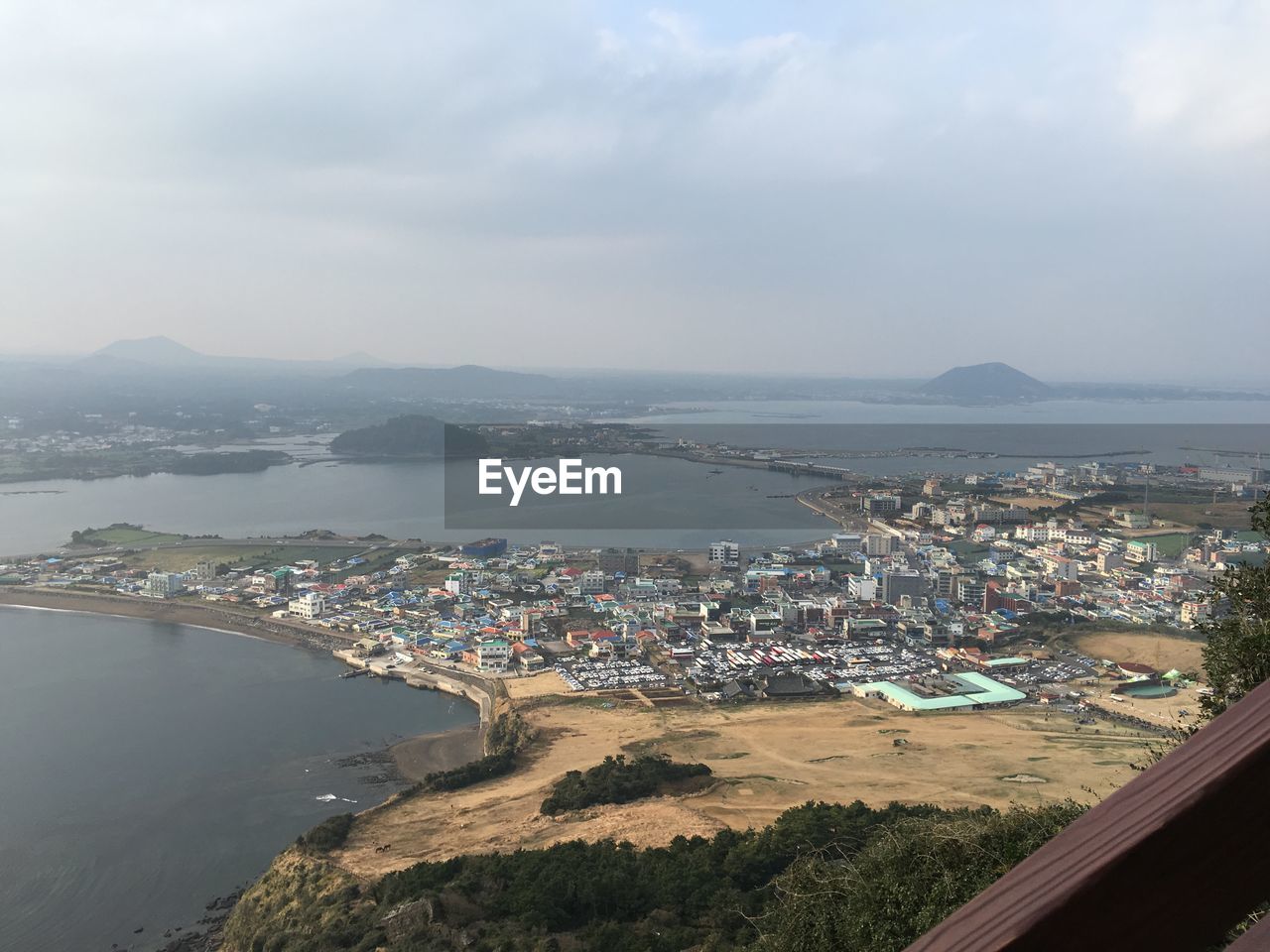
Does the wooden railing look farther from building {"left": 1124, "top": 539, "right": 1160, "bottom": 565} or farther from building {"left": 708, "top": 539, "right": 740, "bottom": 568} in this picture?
building {"left": 1124, "top": 539, "right": 1160, "bottom": 565}

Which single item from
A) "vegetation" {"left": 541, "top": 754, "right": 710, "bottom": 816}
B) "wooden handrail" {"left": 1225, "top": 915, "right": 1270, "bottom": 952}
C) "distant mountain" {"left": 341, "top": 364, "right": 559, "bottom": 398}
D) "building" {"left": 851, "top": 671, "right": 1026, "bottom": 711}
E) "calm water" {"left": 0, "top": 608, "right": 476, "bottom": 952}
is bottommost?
"calm water" {"left": 0, "top": 608, "right": 476, "bottom": 952}

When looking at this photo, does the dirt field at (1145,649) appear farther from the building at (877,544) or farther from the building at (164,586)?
the building at (164,586)

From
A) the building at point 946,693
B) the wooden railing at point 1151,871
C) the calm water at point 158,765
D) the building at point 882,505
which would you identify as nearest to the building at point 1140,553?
the building at point 882,505

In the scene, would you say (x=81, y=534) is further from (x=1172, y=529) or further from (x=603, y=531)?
(x=1172, y=529)

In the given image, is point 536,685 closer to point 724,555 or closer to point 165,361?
point 724,555

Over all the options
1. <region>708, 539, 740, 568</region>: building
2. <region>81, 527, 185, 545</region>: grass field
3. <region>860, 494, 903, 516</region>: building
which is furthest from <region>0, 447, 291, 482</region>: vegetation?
<region>860, 494, 903, 516</region>: building

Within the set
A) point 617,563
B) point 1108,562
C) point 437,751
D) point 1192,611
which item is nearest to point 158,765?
point 437,751

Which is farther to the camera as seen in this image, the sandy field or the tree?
the sandy field
